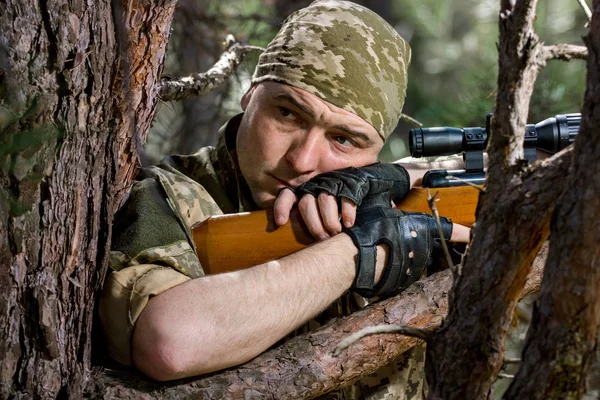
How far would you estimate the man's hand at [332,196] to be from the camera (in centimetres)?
223

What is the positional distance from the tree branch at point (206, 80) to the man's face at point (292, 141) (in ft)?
1.19

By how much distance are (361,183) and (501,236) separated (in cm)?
111

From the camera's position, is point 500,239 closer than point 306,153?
Yes

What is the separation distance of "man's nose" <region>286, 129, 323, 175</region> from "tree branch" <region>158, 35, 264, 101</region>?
47cm

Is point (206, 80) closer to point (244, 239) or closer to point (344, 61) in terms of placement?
point (344, 61)

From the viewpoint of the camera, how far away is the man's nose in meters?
2.47

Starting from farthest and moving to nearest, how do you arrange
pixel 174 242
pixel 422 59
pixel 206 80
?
1. pixel 422 59
2. pixel 206 80
3. pixel 174 242

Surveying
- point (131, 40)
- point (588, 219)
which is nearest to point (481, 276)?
point (588, 219)

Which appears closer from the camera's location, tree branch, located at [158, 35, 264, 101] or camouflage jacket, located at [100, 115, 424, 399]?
camouflage jacket, located at [100, 115, 424, 399]

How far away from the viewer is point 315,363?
1.96 m

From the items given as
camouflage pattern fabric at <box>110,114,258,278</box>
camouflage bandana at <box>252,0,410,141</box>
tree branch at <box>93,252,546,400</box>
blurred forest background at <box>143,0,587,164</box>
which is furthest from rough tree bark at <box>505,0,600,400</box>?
blurred forest background at <box>143,0,587,164</box>

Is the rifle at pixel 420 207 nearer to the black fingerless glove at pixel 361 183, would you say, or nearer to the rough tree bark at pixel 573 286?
the black fingerless glove at pixel 361 183

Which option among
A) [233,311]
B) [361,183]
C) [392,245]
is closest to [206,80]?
[361,183]

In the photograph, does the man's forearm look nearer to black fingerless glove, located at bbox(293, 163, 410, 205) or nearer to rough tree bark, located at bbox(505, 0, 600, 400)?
black fingerless glove, located at bbox(293, 163, 410, 205)
